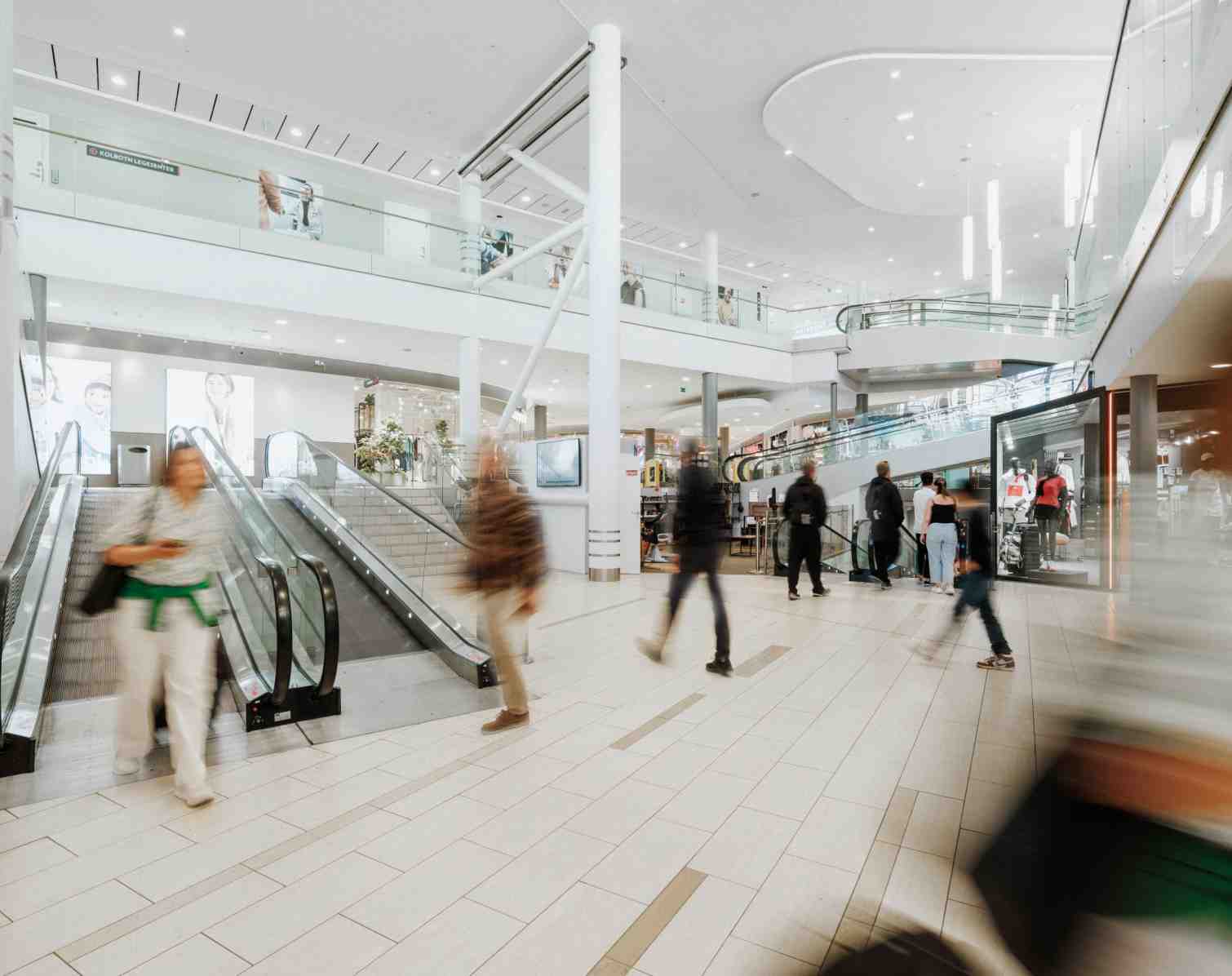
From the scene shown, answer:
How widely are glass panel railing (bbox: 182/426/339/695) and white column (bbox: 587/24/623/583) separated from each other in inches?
216

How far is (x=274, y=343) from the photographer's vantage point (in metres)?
15.2

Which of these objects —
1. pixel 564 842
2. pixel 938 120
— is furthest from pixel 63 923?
pixel 938 120

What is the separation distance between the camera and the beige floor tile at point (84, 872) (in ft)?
7.25

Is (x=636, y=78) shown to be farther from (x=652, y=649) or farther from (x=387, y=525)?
(x=652, y=649)

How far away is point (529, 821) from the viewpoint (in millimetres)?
2738

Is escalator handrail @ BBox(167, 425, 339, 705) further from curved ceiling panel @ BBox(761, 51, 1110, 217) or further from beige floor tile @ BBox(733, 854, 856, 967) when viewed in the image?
curved ceiling panel @ BBox(761, 51, 1110, 217)

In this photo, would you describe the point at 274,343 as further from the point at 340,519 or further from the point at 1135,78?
the point at 1135,78

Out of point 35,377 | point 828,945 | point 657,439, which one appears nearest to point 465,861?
point 828,945

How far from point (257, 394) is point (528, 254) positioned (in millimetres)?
8451

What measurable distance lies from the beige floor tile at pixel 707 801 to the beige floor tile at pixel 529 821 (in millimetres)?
396

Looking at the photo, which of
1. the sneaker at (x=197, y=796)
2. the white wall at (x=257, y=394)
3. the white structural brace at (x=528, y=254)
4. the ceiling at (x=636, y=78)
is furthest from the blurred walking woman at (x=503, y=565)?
the white wall at (x=257, y=394)

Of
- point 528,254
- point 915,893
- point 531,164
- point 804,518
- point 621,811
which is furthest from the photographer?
point 531,164

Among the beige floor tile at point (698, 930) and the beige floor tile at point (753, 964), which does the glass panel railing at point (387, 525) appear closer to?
the beige floor tile at point (698, 930)

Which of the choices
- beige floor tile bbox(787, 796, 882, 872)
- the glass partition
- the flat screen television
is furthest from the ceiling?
beige floor tile bbox(787, 796, 882, 872)
